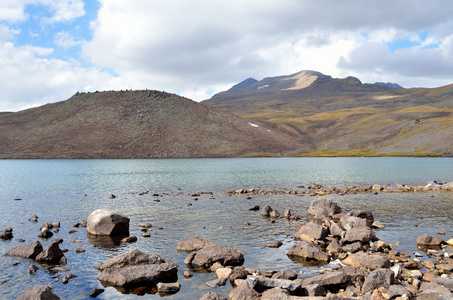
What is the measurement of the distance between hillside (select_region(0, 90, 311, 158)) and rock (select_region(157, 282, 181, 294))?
144662 mm

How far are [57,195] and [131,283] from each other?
119 feet

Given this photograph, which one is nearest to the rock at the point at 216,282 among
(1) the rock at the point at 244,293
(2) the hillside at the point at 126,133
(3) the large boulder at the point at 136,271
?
(1) the rock at the point at 244,293

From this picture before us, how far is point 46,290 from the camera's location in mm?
13516

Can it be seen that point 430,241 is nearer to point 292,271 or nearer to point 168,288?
point 292,271

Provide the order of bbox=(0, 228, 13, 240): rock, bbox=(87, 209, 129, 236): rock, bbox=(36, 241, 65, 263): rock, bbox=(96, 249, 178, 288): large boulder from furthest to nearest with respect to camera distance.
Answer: bbox=(87, 209, 129, 236): rock → bbox=(0, 228, 13, 240): rock → bbox=(36, 241, 65, 263): rock → bbox=(96, 249, 178, 288): large boulder

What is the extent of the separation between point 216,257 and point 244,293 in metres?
4.91

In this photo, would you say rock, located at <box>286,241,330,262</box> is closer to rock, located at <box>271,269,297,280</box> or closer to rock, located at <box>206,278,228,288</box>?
rock, located at <box>271,269,297,280</box>

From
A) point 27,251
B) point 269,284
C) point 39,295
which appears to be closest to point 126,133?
point 27,251

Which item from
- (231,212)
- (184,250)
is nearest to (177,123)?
(231,212)

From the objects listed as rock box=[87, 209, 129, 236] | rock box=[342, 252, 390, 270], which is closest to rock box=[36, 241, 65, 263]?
rock box=[87, 209, 129, 236]

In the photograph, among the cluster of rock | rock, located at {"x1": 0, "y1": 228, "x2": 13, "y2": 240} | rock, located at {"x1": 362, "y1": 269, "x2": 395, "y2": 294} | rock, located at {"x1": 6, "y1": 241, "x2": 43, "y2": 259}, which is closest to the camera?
rock, located at {"x1": 362, "y1": 269, "x2": 395, "y2": 294}

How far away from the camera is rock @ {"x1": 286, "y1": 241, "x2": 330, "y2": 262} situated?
1973 cm

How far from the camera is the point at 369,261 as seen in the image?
18.3 metres

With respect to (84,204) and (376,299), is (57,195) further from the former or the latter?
(376,299)
